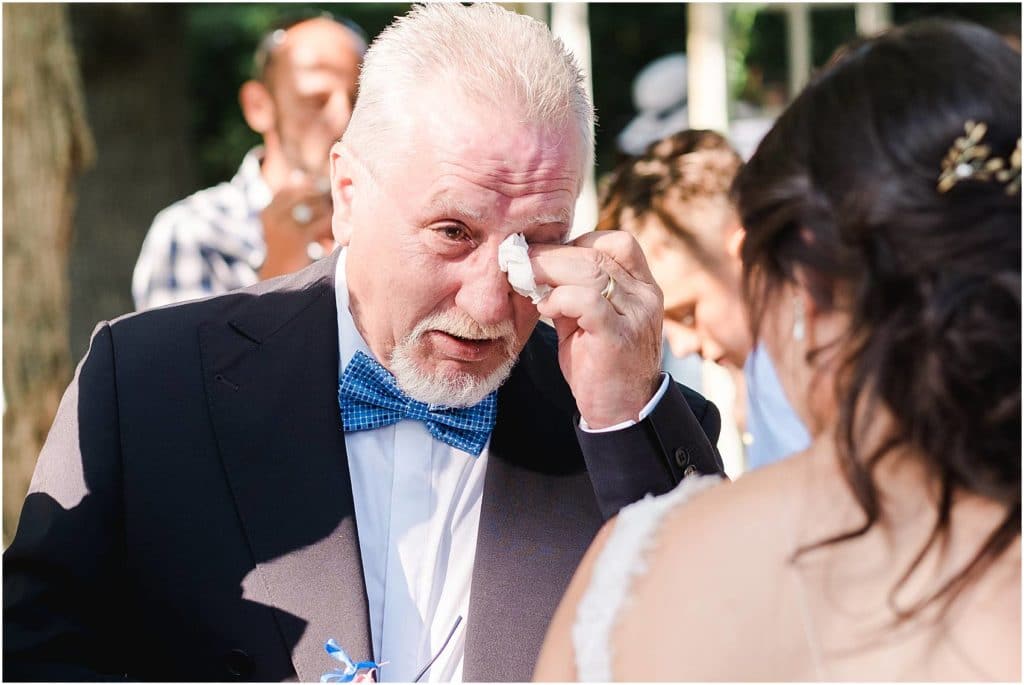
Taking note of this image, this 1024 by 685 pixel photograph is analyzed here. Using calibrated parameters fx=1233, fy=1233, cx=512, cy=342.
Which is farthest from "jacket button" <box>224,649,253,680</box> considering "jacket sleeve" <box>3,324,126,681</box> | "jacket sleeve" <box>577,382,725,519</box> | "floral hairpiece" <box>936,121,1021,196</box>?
"floral hairpiece" <box>936,121,1021,196</box>

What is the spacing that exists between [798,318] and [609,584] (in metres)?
0.40

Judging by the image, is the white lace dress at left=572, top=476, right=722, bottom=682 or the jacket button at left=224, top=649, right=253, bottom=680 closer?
the white lace dress at left=572, top=476, right=722, bottom=682

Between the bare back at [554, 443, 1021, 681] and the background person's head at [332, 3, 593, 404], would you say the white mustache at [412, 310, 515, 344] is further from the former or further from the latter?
the bare back at [554, 443, 1021, 681]

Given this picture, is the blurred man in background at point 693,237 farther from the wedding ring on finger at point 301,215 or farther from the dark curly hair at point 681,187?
the wedding ring on finger at point 301,215

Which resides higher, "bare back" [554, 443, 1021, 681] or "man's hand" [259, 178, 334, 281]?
"bare back" [554, 443, 1021, 681]

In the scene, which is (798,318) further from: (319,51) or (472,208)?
(319,51)

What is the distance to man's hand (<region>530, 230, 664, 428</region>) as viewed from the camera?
235cm

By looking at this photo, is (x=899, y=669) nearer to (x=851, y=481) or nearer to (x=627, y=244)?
(x=851, y=481)

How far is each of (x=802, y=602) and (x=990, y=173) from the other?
53cm

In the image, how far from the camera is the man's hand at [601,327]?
235 centimetres

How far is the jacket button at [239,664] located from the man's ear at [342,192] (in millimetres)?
858

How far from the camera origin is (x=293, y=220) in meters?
Result: 4.56

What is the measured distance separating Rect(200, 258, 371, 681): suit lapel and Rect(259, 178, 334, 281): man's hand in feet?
6.39

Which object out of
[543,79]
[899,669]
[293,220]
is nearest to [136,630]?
[543,79]
